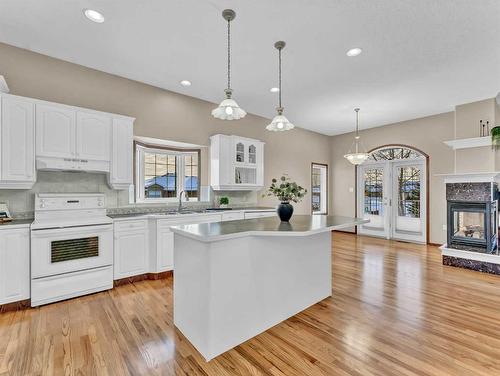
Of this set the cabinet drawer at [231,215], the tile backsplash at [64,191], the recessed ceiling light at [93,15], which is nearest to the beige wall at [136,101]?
the cabinet drawer at [231,215]

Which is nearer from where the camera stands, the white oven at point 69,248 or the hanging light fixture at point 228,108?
the hanging light fixture at point 228,108

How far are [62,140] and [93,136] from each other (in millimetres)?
340

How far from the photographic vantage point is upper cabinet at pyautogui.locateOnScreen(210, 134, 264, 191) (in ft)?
15.5

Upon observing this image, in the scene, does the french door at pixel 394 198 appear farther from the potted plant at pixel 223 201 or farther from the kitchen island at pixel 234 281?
the kitchen island at pixel 234 281

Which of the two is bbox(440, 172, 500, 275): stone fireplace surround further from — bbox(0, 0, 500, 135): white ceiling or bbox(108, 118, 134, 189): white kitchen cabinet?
bbox(108, 118, 134, 189): white kitchen cabinet

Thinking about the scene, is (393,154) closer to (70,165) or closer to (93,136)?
(93,136)

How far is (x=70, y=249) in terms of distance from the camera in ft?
9.68

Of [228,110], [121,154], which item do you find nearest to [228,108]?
[228,110]

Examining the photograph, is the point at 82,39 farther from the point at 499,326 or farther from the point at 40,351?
the point at 499,326

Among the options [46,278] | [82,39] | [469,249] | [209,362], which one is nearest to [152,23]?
[82,39]

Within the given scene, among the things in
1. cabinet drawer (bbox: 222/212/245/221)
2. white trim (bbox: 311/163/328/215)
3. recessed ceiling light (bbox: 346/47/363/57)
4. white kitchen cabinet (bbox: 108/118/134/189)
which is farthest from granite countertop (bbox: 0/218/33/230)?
white trim (bbox: 311/163/328/215)

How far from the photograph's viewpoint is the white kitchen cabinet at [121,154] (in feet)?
11.4

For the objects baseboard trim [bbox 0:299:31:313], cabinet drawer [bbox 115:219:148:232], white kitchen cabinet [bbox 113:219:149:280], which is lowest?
baseboard trim [bbox 0:299:31:313]

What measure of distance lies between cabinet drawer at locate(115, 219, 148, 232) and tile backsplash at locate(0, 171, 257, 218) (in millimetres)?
495
